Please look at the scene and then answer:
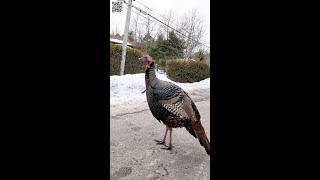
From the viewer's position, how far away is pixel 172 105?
1.14 metres

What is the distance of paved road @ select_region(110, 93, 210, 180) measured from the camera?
3.69 ft

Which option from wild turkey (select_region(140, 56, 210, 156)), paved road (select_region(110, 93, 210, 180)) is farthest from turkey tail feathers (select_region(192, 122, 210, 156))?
paved road (select_region(110, 93, 210, 180))

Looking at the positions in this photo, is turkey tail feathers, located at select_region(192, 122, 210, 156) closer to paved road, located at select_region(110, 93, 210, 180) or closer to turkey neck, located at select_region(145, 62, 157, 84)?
paved road, located at select_region(110, 93, 210, 180)

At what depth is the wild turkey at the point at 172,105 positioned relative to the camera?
43.7 inches

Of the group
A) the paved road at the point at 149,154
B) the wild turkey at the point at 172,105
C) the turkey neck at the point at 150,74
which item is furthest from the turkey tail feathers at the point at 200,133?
the turkey neck at the point at 150,74

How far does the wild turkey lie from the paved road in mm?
142

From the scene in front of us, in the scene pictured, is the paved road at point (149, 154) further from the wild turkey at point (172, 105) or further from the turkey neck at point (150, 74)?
the turkey neck at point (150, 74)

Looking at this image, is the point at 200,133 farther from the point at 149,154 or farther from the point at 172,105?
the point at 149,154

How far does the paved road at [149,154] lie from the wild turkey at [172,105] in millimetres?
142

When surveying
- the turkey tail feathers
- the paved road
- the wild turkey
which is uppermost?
the wild turkey
